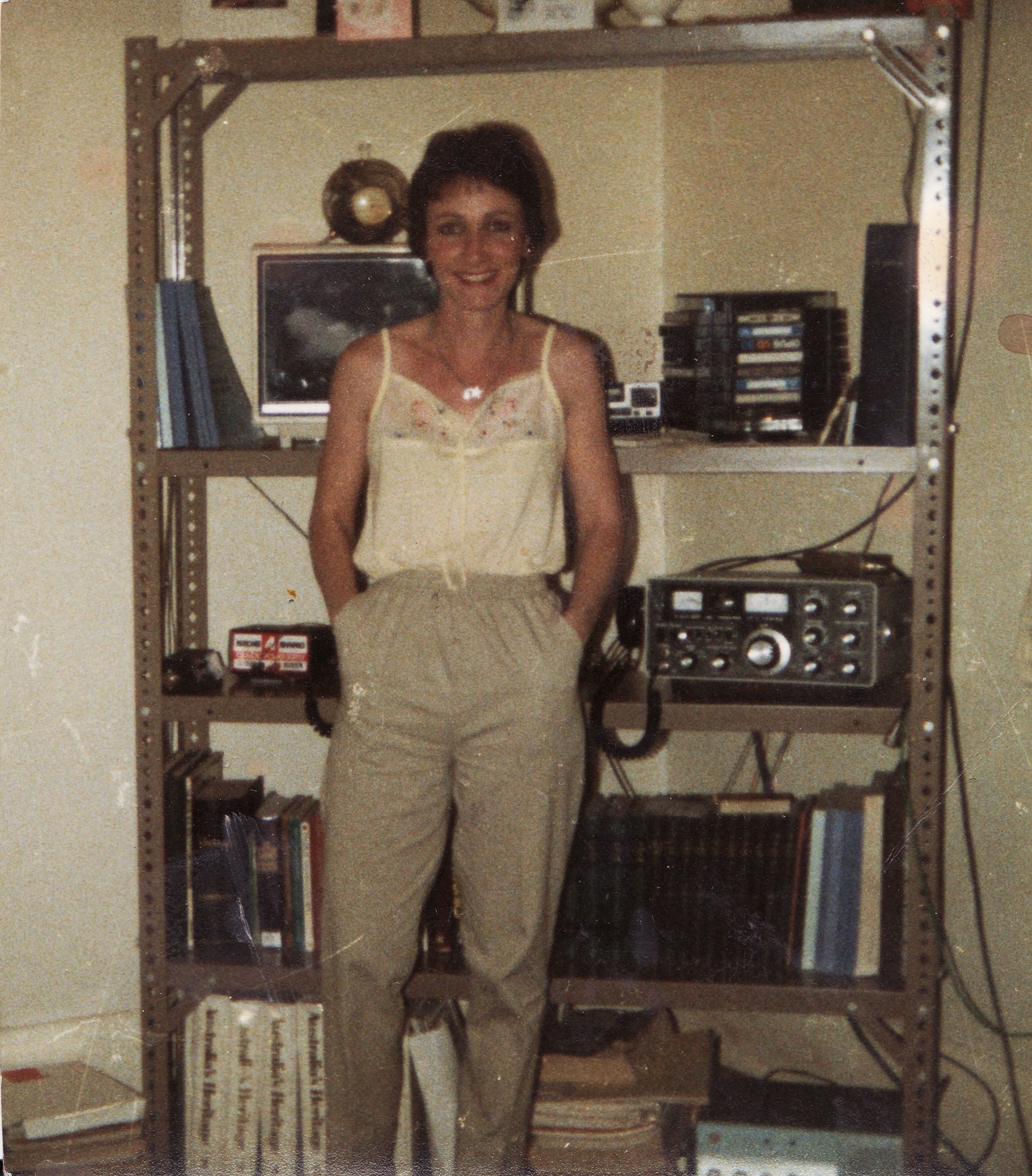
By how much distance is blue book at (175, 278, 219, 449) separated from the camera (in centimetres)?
183

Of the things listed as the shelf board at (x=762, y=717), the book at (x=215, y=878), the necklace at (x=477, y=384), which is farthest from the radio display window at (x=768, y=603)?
the book at (x=215, y=878)

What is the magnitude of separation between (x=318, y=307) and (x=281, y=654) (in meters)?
0.56

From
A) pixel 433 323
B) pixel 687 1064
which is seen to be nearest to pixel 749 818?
pixel 687 1064

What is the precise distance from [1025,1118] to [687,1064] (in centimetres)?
50

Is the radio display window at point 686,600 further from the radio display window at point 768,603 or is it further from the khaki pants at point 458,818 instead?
the khaki pants at point 458,818

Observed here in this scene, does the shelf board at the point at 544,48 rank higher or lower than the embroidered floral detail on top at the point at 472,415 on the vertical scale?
higher

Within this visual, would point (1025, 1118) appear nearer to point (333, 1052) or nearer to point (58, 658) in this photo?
point (333, 1052)

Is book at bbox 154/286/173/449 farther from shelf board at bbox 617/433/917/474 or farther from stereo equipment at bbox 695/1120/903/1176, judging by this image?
stereo equipment at bbox 695/1120/903/1176

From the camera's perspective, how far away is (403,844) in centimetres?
162

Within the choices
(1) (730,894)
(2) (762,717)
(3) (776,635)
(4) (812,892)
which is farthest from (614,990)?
(3) (776,635)

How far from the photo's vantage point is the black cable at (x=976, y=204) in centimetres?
172

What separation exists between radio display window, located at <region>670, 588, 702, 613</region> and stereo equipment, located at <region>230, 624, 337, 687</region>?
552 millimetres

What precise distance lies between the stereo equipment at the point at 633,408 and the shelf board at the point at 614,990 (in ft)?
2.73

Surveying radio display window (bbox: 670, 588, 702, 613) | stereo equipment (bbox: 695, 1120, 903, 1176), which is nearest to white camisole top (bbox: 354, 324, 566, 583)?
radio display window (bbox: 670, 588, 702, 613)
